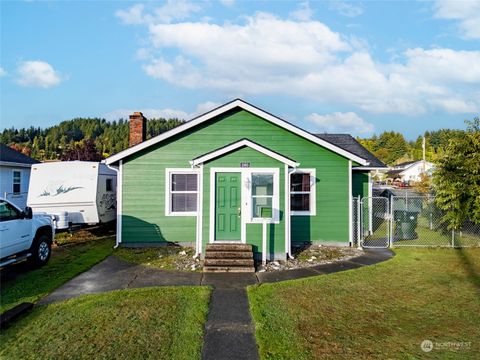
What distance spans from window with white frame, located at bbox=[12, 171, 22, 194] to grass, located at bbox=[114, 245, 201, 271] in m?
13.7

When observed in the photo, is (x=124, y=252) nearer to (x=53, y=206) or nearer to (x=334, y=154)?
(x=53, y=206)

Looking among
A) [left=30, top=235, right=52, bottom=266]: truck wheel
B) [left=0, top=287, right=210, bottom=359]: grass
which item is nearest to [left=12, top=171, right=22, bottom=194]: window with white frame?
[left=30, top=235, right=52, bottom=266]: truck wheel

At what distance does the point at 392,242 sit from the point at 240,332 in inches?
336

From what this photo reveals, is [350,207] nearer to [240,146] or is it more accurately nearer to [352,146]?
[352,146]

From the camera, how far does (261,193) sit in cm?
965

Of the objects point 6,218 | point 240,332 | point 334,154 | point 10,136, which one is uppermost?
point 10,136

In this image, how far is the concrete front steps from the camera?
8547mm

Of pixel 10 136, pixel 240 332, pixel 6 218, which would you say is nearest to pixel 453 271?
pixel 240 332

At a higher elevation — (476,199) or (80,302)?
(476,199)

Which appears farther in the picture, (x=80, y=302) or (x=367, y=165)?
(x=367, y=165)

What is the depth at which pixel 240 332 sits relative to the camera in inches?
198

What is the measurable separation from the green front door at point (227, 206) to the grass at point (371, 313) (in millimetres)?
2494

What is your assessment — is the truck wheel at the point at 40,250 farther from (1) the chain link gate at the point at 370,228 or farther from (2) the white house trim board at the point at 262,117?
(1) the chain link gate at the point at 370,228

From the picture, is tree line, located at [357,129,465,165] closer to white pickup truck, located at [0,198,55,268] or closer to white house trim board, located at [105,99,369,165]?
white house trim board, located at [105,99,369,165]
